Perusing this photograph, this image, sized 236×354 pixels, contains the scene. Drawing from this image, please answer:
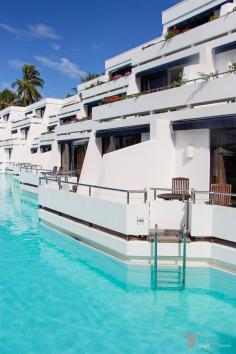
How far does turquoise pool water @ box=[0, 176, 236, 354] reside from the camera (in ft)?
22.5

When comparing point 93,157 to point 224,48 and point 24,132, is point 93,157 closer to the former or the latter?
point 224,48

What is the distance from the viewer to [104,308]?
27.5 ft

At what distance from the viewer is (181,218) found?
11.4 metres

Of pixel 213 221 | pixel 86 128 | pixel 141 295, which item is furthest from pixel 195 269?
pixel 86 128

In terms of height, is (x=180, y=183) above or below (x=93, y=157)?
below

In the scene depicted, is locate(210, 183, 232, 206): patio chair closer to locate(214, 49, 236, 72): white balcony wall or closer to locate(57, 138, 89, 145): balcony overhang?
locate(214, 49, 236, 72): white balcony wall

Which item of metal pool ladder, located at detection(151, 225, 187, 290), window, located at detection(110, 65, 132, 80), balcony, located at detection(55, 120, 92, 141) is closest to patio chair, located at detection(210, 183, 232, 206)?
metal pool ladder, located at detection(151, 225, 187, 290)

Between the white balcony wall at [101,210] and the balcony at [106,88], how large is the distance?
14.1m

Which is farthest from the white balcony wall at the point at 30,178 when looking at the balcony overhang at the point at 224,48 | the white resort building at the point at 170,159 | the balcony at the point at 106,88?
the balcony overhang at the point at 224,48

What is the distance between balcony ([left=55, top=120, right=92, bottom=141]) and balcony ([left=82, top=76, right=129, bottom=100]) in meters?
4.19

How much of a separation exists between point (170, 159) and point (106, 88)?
1690 cm

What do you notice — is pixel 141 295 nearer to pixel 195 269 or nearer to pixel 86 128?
pixel 195 269

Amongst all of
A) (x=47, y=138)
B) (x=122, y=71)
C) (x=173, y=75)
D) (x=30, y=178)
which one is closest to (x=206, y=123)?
(x=173, y=75)

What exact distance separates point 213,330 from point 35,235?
10.2m
